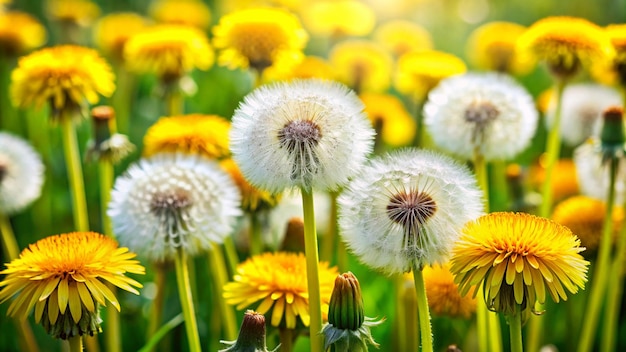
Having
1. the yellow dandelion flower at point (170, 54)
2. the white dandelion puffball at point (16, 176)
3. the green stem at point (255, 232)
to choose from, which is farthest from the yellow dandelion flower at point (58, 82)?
the green stem at point (255, 232)

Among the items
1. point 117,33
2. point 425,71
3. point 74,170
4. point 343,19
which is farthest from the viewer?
point 343,19

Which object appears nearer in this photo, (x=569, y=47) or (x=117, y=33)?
(x=569, y=47)

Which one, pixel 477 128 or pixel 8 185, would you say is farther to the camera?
pixel 8 185

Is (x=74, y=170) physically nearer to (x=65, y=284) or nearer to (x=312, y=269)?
(x=65, y=284)

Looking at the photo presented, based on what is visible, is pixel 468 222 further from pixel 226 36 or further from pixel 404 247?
pixel 226 36

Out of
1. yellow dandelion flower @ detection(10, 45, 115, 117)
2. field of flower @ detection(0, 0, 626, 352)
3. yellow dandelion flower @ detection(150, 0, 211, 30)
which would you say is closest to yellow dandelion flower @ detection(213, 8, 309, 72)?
field of flower @ detection(0, 0, 626, 352)

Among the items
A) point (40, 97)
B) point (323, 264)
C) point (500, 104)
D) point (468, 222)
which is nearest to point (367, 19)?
point (500, 104)

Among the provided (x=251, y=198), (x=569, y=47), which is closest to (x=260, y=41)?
(x=251, y=198)
